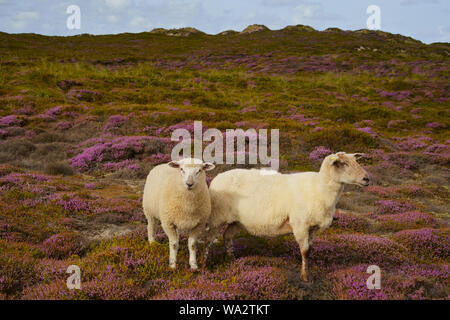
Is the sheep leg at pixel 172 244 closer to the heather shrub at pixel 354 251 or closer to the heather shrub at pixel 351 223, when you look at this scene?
the heather shrub at pixel 354 251

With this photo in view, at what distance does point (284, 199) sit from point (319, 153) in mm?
10433

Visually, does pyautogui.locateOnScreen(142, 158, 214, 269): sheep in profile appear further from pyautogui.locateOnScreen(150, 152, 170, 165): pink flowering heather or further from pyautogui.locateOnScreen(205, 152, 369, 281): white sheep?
pyautogui.locateOnScreen(150, 152, 170, 165): pink flowering heather

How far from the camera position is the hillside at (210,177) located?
491 centimetres

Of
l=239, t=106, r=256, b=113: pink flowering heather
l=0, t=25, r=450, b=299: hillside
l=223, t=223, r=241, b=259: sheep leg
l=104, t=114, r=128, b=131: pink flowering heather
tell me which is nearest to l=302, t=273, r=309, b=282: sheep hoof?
l=0, t=25, r=450, b=299: hillside

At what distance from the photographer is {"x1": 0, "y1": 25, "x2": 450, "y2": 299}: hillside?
4.91m

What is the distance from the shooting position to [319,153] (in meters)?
15.1

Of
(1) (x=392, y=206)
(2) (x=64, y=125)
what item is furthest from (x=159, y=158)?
(1) (x=392, y=206)

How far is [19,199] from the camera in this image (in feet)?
28.2

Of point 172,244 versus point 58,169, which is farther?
point 58,169

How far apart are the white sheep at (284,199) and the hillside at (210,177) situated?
0.70 metres

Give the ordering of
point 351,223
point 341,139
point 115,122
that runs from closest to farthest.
Result: 1. point 351,223
2. point 341,139
3. point 115,122

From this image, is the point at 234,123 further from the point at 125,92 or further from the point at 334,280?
the point at 334,280

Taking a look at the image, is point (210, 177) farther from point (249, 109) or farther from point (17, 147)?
point (249, 109)
